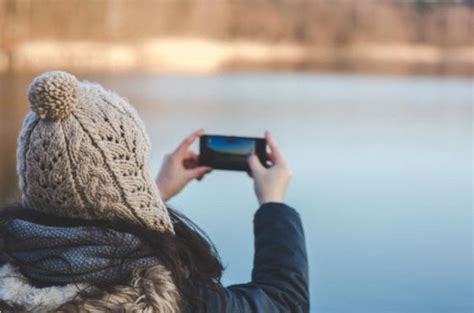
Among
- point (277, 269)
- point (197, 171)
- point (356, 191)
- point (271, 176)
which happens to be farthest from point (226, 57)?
point (277, 269)

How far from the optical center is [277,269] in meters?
0.84

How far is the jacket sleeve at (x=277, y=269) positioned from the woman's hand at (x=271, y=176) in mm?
38

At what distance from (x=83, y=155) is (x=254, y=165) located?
0.25m

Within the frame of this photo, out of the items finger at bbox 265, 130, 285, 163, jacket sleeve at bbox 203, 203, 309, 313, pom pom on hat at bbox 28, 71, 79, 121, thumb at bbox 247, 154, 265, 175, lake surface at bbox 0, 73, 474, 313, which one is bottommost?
lake surface at bbox 0, 73, 474, 313

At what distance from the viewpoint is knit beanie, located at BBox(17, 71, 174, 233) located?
75cm

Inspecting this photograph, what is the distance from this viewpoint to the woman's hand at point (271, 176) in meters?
0.92

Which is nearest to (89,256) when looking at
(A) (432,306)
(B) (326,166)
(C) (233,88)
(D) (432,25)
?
(A) (432,306)

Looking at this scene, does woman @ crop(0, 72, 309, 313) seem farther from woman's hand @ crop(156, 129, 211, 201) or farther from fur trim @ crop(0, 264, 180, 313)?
woman's hand @ crop(156, 129, 211, 201)

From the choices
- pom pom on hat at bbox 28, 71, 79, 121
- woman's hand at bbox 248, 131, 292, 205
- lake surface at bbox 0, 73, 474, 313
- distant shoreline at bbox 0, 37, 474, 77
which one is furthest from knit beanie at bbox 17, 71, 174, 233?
distant shoreline at bbox 0, 37, 474, 77

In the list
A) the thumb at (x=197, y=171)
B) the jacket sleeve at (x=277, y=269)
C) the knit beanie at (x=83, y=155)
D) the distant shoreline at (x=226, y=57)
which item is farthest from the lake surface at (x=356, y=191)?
the distant shoreline at (x=226, y=57)

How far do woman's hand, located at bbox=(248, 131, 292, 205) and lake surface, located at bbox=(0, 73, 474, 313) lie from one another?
1.69 metres

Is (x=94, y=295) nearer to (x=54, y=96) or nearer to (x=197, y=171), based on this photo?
(x=54, y=96)

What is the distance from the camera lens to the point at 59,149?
29.7 inches

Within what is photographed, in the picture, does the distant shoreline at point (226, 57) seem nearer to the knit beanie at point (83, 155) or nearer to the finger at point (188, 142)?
the finger at point (188, 142)
